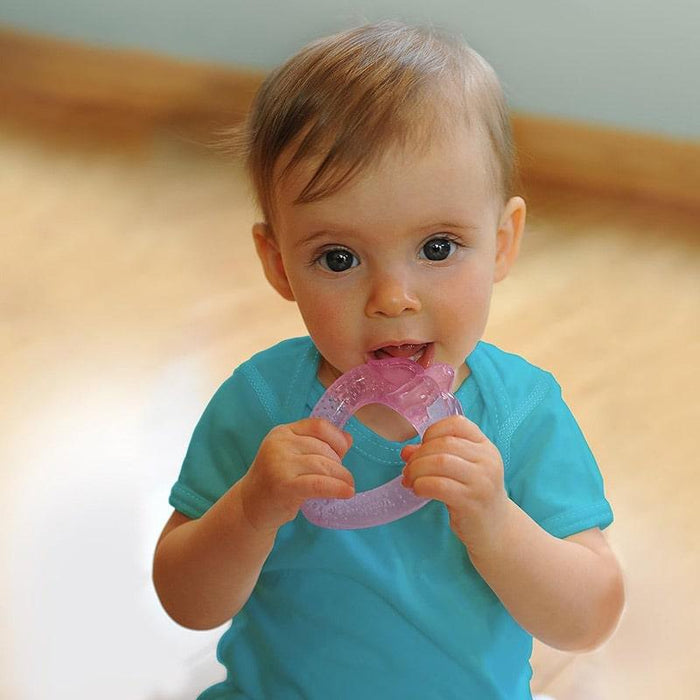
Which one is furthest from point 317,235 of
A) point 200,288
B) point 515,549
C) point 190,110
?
point 190,110

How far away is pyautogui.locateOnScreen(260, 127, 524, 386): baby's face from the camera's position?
0.82m

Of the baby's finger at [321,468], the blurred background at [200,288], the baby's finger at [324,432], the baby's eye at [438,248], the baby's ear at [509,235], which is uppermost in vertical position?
the blurred background at [200,288]

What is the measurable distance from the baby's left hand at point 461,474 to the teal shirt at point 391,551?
0.35ft

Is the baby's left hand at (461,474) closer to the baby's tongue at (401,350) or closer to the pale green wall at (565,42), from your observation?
the baby's tongue at (401,350)

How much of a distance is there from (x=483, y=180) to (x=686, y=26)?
114 centimetres

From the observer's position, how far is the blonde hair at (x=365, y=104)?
0.82 meters

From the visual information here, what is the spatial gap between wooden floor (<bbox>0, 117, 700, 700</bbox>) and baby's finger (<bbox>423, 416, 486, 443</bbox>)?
52 centimetres

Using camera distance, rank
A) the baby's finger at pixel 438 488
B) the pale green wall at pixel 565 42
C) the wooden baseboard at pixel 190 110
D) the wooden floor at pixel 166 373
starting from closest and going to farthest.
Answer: the baby's finger at pixel 438 488 → the wooden floor at pixel 166 373 → the pale green wall at pixel 565 42 → the wooden baseboard at pixel 190 110

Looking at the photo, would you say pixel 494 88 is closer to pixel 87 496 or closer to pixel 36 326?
pixel 87 496

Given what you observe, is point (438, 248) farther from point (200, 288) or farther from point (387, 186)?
point (200, 288)

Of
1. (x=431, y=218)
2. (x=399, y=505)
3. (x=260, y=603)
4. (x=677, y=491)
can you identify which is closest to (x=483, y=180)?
(x=431, y=218)

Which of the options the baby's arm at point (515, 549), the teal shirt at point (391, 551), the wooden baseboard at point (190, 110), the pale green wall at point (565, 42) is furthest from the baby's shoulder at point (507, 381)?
the wooden baseboard at point (190, 110)

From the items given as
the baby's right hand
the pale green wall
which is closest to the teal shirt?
the baby's right hand

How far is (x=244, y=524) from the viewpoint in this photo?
34.2 inches
